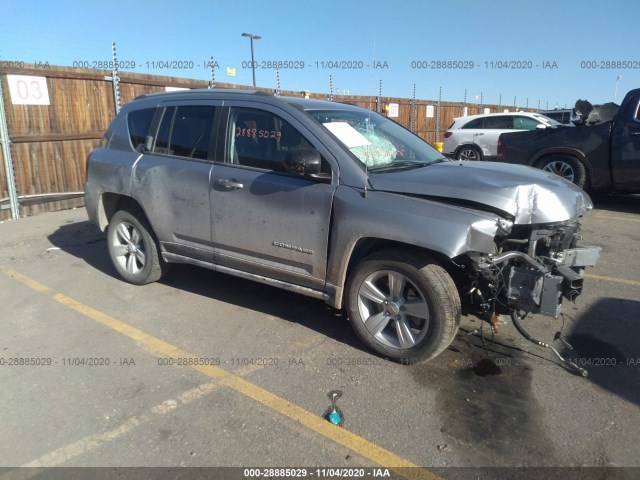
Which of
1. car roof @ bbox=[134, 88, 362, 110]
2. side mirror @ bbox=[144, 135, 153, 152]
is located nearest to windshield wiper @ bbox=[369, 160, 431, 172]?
car roof @ bbox=[134, 88, 362, 110]

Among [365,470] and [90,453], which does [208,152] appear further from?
[365,470]

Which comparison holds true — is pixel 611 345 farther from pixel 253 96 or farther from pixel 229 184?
pixel 253 96

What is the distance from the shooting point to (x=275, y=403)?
3.10 m

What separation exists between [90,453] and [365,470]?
1.51 metres

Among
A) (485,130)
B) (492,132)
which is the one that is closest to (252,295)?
(492,132)

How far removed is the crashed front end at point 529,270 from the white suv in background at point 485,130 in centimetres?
1058

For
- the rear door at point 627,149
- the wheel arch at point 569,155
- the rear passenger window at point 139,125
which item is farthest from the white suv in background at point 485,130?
the rear passenger window at point 139,125

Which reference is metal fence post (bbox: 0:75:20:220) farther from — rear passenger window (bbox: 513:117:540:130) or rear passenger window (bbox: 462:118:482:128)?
rear passenger window (bbox: 513:117:540:130)

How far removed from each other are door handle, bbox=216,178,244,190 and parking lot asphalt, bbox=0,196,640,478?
3.90 ft

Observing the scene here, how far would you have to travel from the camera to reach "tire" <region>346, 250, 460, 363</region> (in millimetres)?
3312

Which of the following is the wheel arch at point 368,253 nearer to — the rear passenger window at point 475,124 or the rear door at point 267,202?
the rear door at point 267,202

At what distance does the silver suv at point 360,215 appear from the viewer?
10.7 feet

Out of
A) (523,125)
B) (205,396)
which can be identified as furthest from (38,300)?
(523,125)

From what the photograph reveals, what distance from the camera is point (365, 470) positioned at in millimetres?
2537
